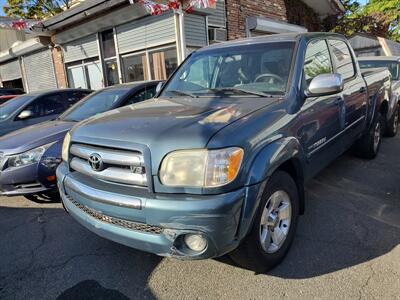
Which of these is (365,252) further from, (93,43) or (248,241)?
(93,43)

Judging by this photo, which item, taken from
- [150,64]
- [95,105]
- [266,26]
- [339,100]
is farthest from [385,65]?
[95,105]

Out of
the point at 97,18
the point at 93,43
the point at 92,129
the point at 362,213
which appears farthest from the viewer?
the point at 93,43

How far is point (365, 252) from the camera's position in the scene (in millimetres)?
2812

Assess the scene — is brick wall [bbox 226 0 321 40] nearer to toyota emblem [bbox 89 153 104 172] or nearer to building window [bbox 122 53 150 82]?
building window [bbox 122 53 150 82]

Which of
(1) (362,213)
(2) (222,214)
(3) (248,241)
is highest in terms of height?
(2) (222,214)

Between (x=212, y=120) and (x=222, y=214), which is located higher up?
(x=212, y=120)

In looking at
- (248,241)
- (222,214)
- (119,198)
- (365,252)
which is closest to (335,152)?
(365,252)

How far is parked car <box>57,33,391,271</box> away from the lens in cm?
211

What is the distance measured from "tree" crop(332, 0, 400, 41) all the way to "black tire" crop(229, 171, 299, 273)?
15488 mm

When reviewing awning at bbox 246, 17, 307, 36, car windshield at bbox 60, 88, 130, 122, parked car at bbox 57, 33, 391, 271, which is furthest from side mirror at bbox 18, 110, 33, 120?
awning at bbox 246, 17, 307, 36

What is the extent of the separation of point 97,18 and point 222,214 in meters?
10.1

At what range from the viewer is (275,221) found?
2.59 meters

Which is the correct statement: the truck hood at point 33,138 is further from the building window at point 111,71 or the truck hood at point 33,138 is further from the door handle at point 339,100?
the building window at point 111,71

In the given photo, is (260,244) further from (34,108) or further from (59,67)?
(59,67)
